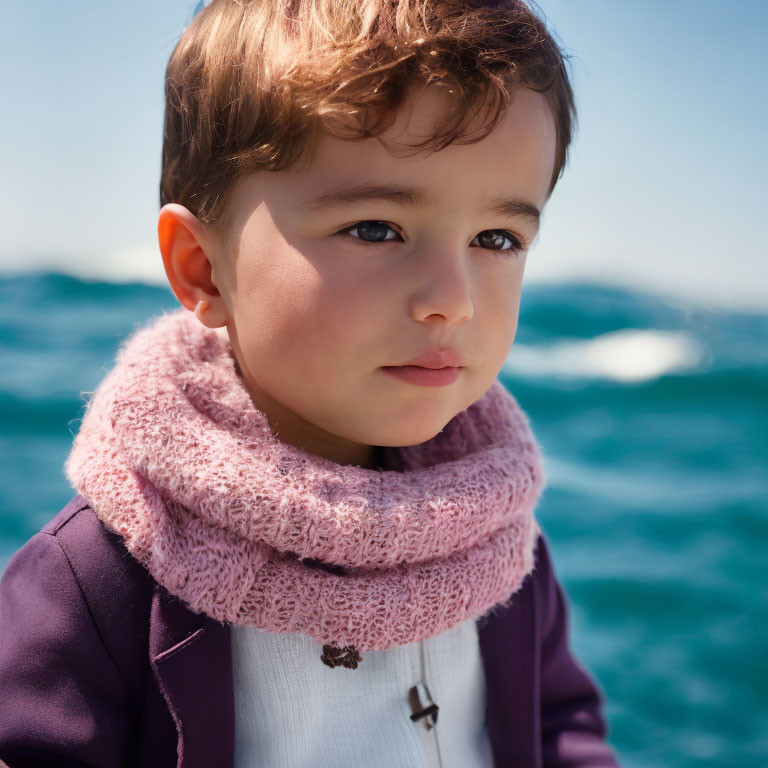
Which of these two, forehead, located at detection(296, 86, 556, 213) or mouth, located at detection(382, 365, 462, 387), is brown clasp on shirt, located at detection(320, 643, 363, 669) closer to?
mouth, located at detection(382, 365, 462, 387)

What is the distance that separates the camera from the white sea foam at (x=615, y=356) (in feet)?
11.9

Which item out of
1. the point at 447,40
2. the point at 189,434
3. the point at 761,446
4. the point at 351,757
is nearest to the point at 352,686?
the point at 351,757

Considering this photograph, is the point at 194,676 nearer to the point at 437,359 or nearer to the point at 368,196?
the point at 437,359

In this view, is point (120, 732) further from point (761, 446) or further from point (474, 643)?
point (761, 446)

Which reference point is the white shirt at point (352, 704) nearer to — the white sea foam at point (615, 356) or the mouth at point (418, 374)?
the mouth at point (418, 374)

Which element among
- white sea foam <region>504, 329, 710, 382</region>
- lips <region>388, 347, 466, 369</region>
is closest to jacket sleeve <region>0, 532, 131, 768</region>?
lips <region>388, 347, 466, 369</region>

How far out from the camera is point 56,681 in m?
0.82

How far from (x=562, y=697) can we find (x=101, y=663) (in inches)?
24.3

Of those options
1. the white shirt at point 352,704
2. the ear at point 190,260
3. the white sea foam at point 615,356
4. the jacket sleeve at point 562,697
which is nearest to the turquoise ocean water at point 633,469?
the white sea foam at point 615,356

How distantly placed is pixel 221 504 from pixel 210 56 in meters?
0.48

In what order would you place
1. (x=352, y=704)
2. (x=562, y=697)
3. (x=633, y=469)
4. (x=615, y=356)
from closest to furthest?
(x=352, y=704)
(x=562, y=697)
(x=633, y=469)
(x=615, y=356)

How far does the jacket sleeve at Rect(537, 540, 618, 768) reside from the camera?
1117mm

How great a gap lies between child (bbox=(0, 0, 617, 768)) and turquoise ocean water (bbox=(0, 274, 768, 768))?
0.90ft

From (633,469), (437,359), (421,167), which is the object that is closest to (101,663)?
(437,359)
